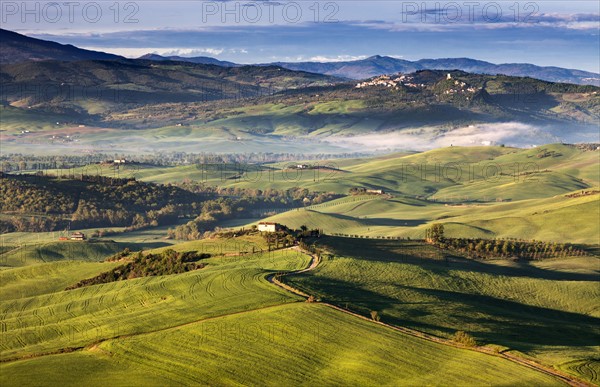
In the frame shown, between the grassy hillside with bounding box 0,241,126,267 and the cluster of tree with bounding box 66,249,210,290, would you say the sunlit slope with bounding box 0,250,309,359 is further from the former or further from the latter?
the grassy hillside with bounding box 0,241,126,267

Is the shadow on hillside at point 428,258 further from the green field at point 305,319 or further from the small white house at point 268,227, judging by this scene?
the small white house at point 268,227

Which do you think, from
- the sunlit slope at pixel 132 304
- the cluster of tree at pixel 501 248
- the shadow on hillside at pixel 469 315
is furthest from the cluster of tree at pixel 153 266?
the cluster of tree at pixel 501 248

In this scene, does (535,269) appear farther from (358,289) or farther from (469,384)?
(469,384)

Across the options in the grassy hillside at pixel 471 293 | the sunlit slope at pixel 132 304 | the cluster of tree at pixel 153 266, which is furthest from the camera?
the cluster of tree at pixel 153 266

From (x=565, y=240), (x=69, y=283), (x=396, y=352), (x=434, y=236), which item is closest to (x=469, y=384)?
(x=396, y=352)

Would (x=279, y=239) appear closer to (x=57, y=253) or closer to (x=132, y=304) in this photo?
(x=132, y=304)

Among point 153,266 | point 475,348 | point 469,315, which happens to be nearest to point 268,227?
point 153,266

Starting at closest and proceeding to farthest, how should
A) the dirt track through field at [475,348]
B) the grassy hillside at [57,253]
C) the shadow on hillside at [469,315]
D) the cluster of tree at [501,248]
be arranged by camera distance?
1. the dirt track through field at [475,348]
2. the shadow on hillside at [469,315]
3. the cluster of tree at [501,248]
4. the grassy hillside at [57,253]
